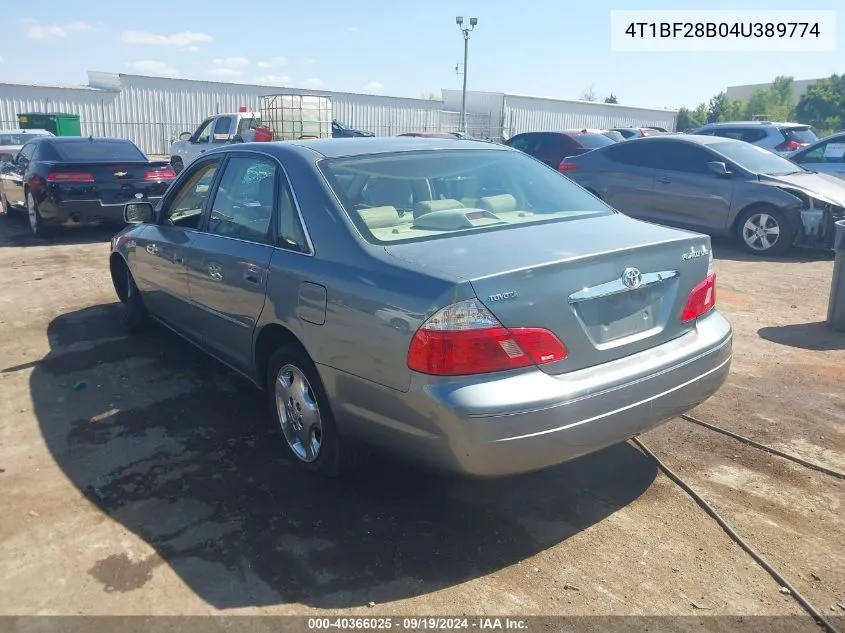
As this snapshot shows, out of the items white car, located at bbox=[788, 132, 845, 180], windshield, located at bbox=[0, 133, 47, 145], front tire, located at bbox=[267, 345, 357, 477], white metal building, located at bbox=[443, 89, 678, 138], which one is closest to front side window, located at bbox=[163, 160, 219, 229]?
front tire, located at bbox=[267, 345, 357, 477]

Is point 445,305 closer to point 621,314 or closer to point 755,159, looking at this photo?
point 621,314

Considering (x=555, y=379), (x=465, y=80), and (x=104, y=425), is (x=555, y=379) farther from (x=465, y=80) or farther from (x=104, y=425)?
(x=465, y=80)

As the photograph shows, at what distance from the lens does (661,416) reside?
3264 millimetres

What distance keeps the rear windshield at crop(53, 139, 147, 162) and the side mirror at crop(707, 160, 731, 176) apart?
8249 mm

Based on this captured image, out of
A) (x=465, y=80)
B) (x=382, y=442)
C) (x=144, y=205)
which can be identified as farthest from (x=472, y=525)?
(x=465, y=80)

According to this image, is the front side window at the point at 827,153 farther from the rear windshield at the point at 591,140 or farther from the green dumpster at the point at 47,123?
the green dumpster at the point at 47,123

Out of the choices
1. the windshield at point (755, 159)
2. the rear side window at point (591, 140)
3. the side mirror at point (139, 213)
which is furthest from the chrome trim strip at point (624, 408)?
the rear side window at point (591, 140)

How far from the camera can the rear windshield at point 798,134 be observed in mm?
16312

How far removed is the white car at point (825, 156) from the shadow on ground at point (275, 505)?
10.4 m

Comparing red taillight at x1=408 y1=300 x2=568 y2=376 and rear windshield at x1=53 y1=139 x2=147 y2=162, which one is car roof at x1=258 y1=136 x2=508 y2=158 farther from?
rear windshield at x1=53 y1=139 x2=147 y2=162

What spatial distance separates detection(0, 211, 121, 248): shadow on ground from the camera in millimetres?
10820

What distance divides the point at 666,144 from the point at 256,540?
918cm

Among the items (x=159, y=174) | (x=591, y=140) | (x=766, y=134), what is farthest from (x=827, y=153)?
(x=159, y=174)

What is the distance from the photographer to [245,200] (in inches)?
167
